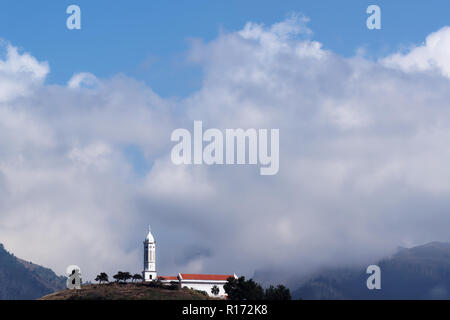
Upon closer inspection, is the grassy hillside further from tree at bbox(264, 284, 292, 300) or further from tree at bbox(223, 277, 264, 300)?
tree at bbox(264, 284, 292, 300)

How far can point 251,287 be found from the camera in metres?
165

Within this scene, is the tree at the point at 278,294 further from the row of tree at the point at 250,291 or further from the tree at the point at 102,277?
the tree at the point at 102,277

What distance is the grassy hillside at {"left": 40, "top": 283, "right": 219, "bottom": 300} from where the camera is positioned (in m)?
157

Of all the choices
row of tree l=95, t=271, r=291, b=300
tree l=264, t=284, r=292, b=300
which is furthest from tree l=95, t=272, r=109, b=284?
tree l=264, t=284, r=292, b=300

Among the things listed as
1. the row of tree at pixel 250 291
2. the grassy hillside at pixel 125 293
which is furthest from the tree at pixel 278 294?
the grassy hillside at pixel 125 293

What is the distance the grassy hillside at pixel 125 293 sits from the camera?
156625mm

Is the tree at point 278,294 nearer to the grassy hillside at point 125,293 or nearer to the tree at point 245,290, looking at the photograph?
the tree at point 245,290

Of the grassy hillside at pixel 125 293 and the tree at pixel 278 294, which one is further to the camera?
the tree at pixel 278 294

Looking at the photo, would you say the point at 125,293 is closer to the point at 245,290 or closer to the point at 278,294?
the point at 245,290

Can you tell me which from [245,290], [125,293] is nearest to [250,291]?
[245,290]
